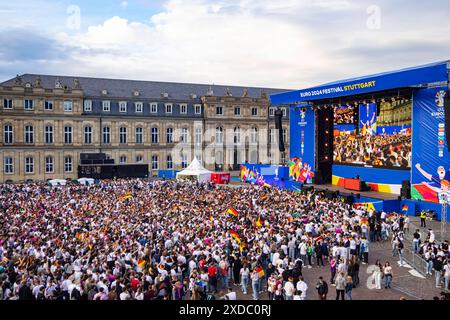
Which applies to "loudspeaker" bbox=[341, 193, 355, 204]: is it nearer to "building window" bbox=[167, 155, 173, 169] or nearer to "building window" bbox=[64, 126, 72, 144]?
"building window" bbox=[167, 155, 173, 169]

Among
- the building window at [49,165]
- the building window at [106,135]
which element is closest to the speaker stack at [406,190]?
the building window at [106,135]

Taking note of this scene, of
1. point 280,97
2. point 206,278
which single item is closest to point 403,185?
point 280,97

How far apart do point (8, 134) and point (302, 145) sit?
4034cm

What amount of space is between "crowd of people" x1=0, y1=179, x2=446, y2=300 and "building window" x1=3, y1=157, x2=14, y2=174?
91.5 feet

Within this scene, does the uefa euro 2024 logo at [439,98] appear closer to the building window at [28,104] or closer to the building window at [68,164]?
the building window at [68,164]

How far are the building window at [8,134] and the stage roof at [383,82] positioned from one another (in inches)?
1552

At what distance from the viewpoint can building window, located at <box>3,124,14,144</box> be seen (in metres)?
58.0

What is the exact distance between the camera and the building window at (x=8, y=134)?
5803 cm

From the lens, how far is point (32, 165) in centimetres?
5972

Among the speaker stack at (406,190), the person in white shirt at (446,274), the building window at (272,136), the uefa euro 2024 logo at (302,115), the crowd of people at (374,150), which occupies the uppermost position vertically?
the uefa euro 2024 logo at (302,115)

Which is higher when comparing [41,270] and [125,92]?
[125,92]
